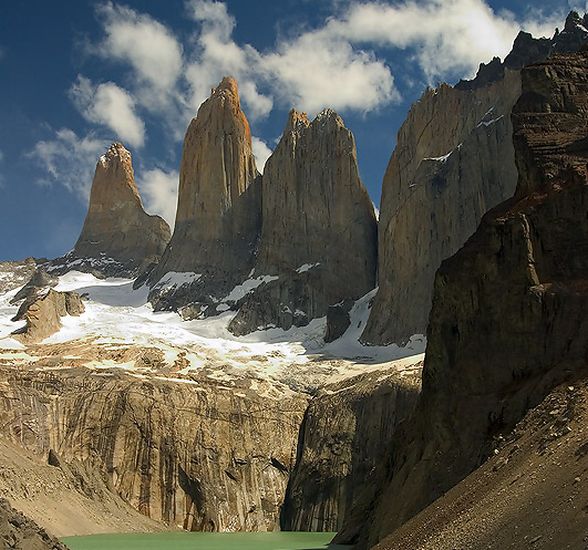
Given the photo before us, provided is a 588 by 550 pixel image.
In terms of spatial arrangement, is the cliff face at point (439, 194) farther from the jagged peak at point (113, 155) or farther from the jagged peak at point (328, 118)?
the jagged peak at point (113, 155)

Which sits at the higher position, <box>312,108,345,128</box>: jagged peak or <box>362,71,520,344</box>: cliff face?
<box>312,108,345,128</box>: jagged peak

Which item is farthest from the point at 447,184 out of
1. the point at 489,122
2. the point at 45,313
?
the point at 45,313

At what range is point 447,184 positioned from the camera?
9131cm

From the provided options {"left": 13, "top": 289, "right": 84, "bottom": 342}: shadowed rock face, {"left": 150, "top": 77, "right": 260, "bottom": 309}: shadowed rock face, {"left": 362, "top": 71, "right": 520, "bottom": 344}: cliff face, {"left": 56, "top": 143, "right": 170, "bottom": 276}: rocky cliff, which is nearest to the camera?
{"left": 362, "top": 71, "right": 520, "bottom": 344}: cliff face

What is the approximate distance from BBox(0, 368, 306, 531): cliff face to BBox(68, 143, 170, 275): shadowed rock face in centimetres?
6993

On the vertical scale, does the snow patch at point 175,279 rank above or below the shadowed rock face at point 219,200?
below

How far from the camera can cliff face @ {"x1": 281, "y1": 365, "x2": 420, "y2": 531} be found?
63156 mm

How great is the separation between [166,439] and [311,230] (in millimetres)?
48908

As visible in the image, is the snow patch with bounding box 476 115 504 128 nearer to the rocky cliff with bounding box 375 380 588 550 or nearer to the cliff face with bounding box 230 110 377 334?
the cliff face with bounding box 230 110 377 334

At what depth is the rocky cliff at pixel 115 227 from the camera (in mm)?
140500

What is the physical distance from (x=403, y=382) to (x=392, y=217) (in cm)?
3168

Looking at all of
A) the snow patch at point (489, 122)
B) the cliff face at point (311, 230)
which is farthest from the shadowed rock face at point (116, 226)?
the snow patch at point (489, 122)

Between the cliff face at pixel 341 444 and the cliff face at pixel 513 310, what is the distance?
31.6 metres

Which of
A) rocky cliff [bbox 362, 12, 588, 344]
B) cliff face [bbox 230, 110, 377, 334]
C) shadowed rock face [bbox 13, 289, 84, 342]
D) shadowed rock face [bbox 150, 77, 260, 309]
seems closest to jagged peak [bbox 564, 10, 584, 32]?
rocky cliff [bbox 362, 12, 588, 344]
